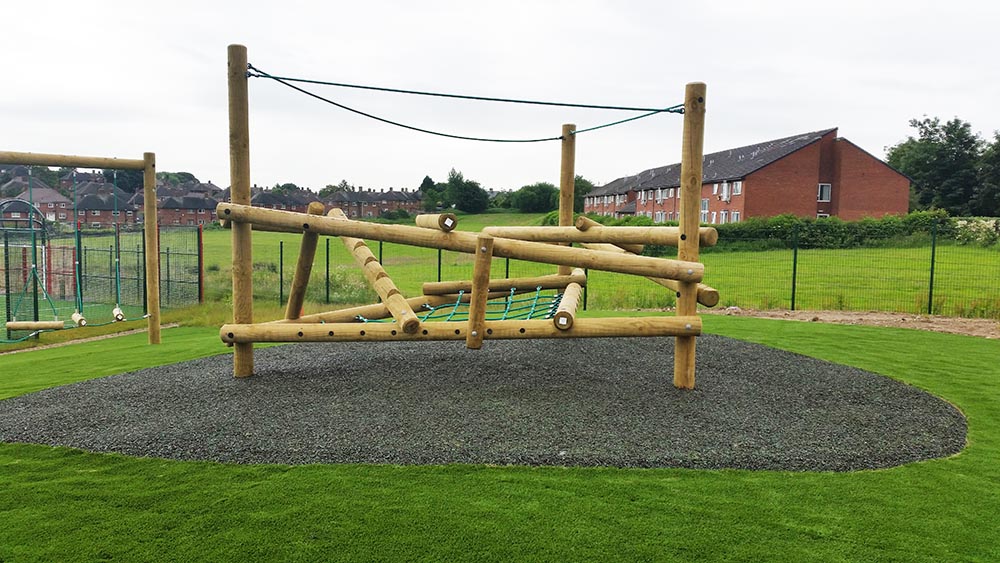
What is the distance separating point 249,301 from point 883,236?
26.5 m

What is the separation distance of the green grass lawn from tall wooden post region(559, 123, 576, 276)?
4892 millimetres

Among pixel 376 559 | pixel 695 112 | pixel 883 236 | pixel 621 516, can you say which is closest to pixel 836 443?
pixel 621 516

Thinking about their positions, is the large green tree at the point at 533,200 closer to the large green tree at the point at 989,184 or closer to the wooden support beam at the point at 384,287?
the large green tree at the point at 989,184

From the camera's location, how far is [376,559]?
9.60 ft

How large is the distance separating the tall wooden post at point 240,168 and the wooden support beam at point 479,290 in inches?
84.6

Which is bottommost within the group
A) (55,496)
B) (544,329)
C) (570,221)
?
(55,496)

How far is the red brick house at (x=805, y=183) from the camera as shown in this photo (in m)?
42.2

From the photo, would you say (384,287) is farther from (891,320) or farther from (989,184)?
(989,184)

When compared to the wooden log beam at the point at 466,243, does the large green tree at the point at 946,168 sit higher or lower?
higher

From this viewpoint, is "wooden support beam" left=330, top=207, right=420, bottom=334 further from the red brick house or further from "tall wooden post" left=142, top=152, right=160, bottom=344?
the red brick house

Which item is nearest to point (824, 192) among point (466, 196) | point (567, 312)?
point (466, 196)

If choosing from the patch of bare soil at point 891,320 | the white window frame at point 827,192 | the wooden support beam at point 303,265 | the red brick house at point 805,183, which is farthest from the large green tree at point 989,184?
the wooden support beam at point 303,265

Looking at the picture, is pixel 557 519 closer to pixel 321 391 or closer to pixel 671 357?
pixel 321 391

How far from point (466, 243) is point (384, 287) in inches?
35.5
